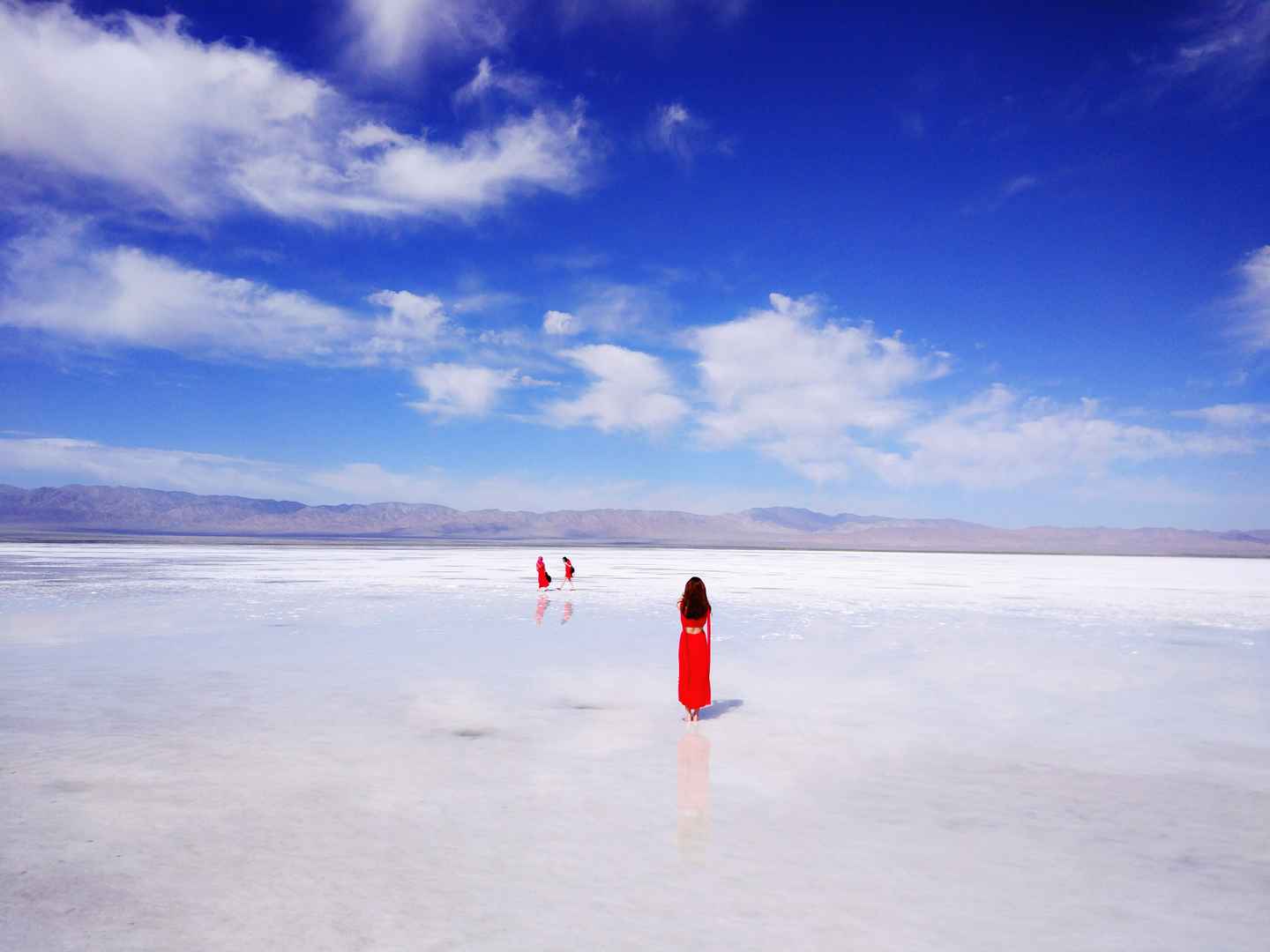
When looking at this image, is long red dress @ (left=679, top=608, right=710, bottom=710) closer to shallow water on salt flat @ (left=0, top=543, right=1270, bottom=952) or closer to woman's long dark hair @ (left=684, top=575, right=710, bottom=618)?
woman's long dark hair @ (left=684, top=575, right=710, bottom=618)

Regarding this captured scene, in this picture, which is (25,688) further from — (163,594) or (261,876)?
(163,594)

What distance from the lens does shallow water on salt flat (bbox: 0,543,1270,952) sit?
427 centimetres

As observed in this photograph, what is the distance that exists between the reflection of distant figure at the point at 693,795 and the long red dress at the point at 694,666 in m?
0.35

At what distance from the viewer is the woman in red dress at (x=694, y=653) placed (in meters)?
8.61

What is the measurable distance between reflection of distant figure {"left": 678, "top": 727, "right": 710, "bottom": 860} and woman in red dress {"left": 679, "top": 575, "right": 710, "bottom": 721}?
36 cm

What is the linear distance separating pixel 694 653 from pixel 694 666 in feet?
0.54

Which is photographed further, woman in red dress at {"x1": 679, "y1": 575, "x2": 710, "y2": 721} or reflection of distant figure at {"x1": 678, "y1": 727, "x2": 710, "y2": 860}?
woman in red dress at {"x1": 679, "y1": 575, "x2": 710, "y2": 721}

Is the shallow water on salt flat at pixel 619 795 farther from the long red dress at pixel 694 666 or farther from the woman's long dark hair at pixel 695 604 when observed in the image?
the woman's long dark hair at pixel 695 604

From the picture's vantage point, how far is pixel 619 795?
6262 millimetres

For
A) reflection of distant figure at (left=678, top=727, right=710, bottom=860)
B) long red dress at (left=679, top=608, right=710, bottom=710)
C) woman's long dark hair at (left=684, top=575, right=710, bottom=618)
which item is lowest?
reflection of distant figure at (left=678, top=727, right=710, bottom=860)

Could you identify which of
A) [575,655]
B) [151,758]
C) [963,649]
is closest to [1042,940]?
[151,758]

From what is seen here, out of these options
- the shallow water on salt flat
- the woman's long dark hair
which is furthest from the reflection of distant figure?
the woman's long dark hair

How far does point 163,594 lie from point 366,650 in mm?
12690

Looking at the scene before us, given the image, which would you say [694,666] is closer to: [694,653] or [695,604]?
[694,653]
